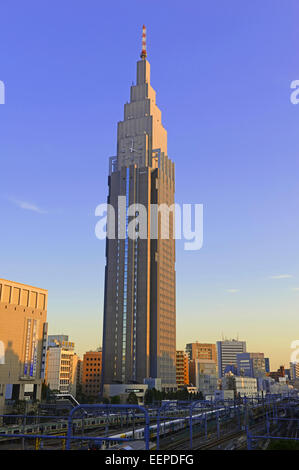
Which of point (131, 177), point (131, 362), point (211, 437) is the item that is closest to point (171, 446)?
point (211, 437)

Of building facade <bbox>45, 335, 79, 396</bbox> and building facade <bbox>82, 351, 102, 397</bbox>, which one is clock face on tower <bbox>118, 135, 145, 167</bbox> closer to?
building facade <bbox>45, 335, 79, 396</bbox>

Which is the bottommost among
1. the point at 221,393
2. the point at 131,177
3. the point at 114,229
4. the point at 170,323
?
the point at 221,393

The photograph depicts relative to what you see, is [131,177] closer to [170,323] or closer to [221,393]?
[170,323]

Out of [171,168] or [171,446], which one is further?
[171,168]

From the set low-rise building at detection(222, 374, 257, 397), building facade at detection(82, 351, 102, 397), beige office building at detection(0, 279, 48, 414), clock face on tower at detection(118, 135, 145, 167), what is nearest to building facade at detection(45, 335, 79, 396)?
building facade at detection(82, 351, 102, 397)

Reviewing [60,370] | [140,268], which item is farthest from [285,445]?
[60,370]

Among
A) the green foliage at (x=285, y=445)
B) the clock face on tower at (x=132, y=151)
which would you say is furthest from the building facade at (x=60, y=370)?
the green foliage at (x=285, y=445)
